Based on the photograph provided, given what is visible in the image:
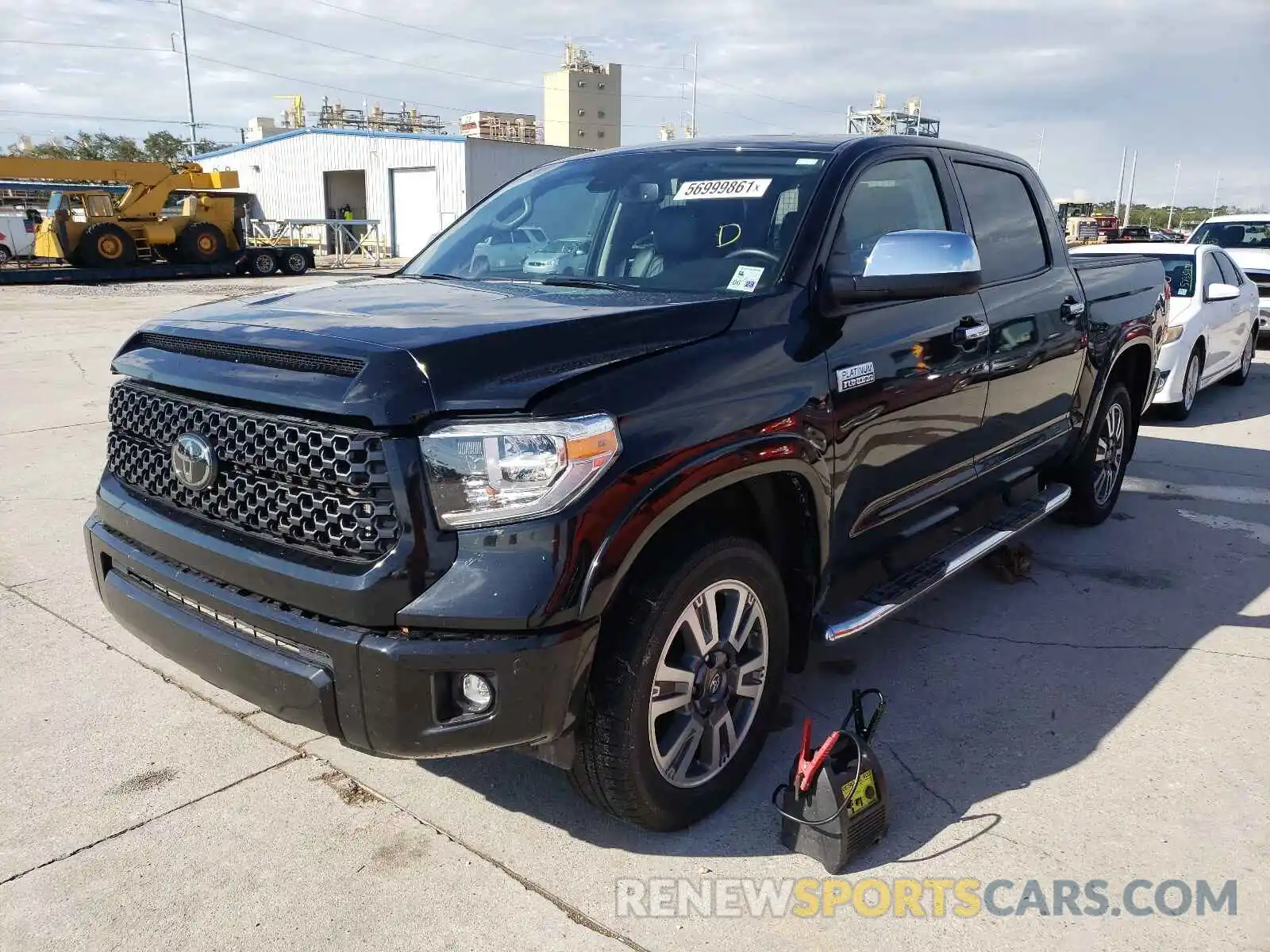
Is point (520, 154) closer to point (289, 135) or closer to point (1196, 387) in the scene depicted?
point (289, 135)

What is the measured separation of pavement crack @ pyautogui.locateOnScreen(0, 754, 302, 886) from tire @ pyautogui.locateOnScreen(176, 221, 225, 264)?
2834 centimetres

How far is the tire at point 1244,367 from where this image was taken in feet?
35.5

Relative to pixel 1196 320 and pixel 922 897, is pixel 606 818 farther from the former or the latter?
pixel 1196 320

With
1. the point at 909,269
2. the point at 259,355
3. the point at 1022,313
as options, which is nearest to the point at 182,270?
the point at 1022,313

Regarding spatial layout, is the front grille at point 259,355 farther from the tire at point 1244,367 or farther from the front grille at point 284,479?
the tire at point 1244,367

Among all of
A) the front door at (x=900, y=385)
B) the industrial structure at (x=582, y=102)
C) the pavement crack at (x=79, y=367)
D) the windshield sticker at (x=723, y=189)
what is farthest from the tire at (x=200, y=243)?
the industrial structure at (x=582, y=102)

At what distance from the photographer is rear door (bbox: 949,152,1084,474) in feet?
13.5

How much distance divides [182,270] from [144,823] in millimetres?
28367

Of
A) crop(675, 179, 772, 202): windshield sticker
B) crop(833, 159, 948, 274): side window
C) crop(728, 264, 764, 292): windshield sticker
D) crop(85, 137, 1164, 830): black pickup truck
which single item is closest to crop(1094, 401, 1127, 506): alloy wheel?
crop(85, 137, 1164, 830): black pickup truck

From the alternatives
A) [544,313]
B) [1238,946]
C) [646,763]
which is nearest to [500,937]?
[646,763]

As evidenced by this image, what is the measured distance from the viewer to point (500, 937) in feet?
8.01

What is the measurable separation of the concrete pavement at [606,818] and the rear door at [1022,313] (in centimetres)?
86

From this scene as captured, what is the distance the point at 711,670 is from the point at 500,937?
873 millimetres

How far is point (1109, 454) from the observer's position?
228 inches
